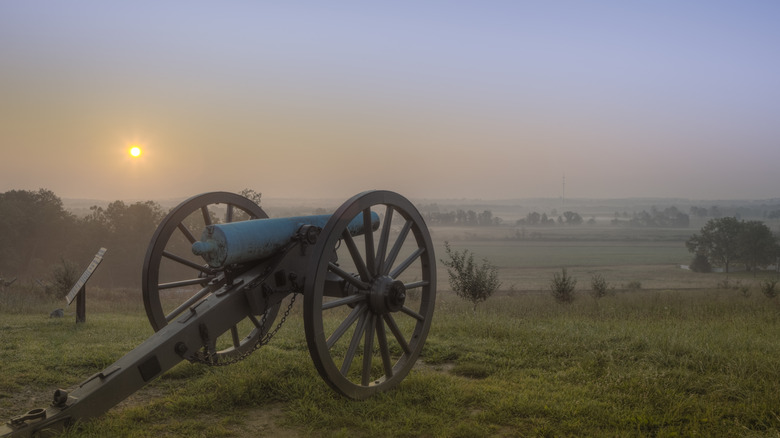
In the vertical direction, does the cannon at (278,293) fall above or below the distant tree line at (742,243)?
above

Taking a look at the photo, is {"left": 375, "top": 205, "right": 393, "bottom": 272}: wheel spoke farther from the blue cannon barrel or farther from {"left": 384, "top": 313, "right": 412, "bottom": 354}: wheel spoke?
the blue cannon barrel

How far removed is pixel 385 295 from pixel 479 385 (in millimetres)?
1437

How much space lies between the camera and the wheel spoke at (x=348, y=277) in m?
5.21

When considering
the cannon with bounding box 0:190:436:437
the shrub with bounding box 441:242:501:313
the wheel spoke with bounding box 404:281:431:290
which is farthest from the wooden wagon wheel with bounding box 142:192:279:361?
the shrub with bounding box 441:242:501:313

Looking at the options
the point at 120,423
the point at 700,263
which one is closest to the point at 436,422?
the point at 120,423

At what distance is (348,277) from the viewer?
17.4ft

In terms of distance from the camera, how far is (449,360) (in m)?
7.09

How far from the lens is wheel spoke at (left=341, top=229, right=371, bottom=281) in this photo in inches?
199

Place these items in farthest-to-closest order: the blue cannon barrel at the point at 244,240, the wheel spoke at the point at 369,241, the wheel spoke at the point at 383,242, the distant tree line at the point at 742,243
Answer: the distant tree line at the point at 742,243 → the wheel spoke at the point at 383,242 → the wheel spoke at the point at 369,241 → the blue cannon barrel at the point at 244,240

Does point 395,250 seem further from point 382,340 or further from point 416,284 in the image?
point 382,340

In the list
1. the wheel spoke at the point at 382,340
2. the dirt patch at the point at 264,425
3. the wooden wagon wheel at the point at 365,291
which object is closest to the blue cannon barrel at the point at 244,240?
the wooden wagon wheel at the point at 365,291

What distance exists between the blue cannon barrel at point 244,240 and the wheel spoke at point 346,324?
0.91m

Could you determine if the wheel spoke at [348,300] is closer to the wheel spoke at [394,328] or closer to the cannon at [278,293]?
the cannon at [278,293]

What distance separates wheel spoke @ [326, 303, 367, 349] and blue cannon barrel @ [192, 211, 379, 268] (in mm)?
907
